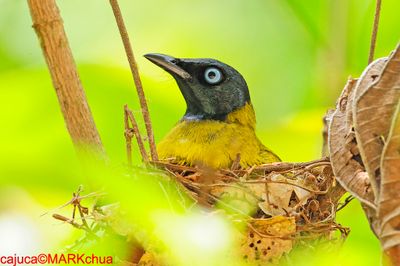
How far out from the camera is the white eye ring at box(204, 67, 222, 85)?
16.8ft

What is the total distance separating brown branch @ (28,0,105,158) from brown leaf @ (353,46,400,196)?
103 centimetres

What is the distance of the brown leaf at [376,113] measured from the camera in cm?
272

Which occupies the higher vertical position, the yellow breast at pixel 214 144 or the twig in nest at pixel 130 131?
the twig in nest at pixel 130 131

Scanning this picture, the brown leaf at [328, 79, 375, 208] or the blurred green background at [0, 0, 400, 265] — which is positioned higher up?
the blurred green background at [0, 0, 400, 265]

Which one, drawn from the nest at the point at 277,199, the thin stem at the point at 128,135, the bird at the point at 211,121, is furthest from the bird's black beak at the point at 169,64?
the thin stem at the point at 128,135

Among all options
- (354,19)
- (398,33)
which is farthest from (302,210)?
(398,33)

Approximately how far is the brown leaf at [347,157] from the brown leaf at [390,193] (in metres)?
0.13

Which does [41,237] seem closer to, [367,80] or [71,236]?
[71,236]

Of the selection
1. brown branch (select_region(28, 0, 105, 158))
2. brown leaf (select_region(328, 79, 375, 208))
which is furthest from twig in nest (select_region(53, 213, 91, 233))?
brown leaf (select_region(328, 79, 375, 208))

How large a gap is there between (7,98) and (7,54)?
6.24 ft

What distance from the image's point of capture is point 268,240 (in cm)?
350

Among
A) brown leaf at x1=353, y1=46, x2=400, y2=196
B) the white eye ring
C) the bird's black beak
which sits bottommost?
brown leaf at x1=353, y1=46, x2=400, y2=196

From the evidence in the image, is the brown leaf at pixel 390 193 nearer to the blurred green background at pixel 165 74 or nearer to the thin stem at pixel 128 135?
the blurred green background at pixel 165 74

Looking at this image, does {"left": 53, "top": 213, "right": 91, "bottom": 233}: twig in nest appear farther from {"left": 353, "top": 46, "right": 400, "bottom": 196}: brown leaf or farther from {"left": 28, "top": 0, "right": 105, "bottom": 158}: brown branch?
{"left": 353, "top": 46, "right": 400, "bottom": 196}: brown leaf
